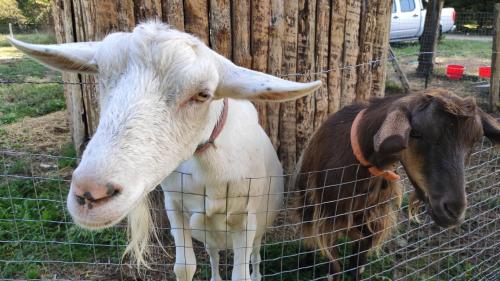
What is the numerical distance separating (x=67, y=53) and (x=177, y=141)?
2.73 ft

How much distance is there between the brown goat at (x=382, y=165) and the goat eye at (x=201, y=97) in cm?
98

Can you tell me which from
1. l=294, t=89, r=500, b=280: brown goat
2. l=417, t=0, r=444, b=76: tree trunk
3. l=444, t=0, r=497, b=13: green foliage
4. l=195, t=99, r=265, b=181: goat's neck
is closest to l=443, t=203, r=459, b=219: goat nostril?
l=294, t=89, r=500, b=280: brown goat

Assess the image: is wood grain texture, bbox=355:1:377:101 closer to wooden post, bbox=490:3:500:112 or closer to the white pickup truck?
wooden post, bbox=490:3:500:112

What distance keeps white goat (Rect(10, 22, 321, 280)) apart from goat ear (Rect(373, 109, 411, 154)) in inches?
20.0

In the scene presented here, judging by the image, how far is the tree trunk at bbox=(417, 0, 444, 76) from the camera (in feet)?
39.9

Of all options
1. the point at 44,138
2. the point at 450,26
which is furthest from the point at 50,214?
the point at 450,26

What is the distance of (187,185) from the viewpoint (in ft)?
9.57

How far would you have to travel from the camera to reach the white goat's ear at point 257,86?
7.40 feet

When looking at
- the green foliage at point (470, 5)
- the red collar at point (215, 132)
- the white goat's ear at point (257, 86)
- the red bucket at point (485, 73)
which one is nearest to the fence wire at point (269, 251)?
the red collar at point (215, 132)

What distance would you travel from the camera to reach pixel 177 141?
7.00 feet

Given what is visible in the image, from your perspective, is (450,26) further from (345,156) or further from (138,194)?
(138,194)

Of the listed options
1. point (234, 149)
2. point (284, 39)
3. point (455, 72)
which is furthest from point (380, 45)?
point (455, 72)

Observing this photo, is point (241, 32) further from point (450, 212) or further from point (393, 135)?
point (450, 212)

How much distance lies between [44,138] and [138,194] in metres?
5.46
